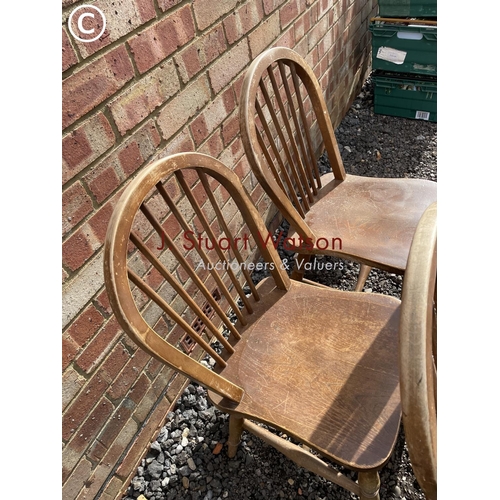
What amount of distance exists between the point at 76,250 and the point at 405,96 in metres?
2.34

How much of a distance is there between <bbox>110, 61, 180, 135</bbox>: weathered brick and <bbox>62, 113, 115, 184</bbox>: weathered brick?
46 mm

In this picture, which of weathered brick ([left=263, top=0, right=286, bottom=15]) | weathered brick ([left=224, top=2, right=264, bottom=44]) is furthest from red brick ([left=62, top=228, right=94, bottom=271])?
weathered brick ([left=263, top=0, right=286, bottom=15])

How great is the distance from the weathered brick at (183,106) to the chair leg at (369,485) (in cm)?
102

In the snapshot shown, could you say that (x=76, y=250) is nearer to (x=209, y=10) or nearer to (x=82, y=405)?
(x=82, y=405)

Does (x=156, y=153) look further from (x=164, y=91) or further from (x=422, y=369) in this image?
(x=422, y=369)

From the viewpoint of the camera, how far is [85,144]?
851 mm

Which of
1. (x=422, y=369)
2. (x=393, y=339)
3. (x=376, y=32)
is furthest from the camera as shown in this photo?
(x=376, y=32)

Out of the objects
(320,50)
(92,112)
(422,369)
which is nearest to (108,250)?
(92,112)

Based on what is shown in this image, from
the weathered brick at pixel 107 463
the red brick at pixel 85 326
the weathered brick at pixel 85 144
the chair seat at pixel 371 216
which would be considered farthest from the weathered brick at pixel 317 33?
the weathered brick at pixel 107 463

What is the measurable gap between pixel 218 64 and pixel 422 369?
3.67 ft

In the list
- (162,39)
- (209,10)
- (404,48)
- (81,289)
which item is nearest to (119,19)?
(162,39)

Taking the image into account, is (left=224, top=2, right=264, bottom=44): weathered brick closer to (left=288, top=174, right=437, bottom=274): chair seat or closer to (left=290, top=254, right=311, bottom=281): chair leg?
(left=288, top=174, right=437, bottom=274): chair seat

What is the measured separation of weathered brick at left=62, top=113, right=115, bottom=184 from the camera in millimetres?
814

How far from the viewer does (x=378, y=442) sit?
784 mm
